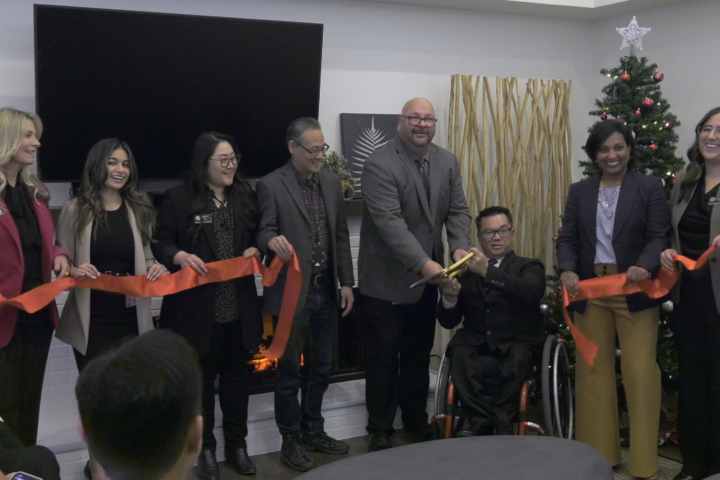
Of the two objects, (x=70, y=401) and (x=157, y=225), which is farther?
(x=70, y=401)

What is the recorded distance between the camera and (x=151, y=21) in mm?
4070

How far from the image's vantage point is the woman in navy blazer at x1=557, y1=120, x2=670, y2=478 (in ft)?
12.2

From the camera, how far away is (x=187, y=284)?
3.56 meters

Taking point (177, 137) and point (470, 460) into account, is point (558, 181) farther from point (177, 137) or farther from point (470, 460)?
point (470, 460)

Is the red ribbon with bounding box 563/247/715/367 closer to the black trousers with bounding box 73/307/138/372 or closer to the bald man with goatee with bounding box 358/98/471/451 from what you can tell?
the bald man with goatee with bounding box 358/98/471/451

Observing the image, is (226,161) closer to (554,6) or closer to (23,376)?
(23,376)

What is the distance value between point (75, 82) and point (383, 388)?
2.40 m

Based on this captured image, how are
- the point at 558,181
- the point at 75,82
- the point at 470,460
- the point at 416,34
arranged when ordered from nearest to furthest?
the point at 470,460 < the point at 75,82 < the point at 416,34 < the point at 558,181

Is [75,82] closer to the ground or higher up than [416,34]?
closer to the ground

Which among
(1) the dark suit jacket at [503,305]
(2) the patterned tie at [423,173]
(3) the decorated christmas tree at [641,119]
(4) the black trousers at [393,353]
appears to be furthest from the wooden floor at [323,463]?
(2) the patterned tie at [423,173]

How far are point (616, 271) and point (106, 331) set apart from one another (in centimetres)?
258

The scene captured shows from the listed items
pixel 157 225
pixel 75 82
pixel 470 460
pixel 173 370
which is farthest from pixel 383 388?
pixel 173 370

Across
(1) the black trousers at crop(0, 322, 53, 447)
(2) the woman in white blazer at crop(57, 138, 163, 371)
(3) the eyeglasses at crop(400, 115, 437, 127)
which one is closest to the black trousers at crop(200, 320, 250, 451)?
(2) the woman in white blazer at crop(57, 138, 163, 371)

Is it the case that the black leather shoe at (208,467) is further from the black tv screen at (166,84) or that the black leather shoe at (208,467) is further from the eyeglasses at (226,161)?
the black tv screen at (166,84)
